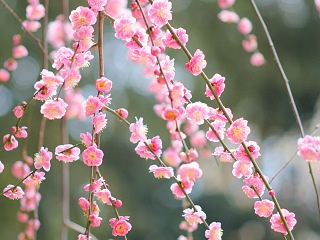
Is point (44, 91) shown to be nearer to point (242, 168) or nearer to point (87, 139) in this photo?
point (87, 139)

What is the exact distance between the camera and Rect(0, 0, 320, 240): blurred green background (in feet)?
11.2

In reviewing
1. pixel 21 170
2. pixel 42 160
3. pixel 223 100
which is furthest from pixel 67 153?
pixel 223 100

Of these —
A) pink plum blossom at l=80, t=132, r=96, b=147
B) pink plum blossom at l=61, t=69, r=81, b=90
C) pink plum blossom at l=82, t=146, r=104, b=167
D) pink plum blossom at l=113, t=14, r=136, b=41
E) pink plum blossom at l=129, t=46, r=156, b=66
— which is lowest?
pink plum blossom at l=82, t=146, r=104, b=167

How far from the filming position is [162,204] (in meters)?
3.62

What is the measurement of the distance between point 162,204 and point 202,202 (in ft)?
0.90

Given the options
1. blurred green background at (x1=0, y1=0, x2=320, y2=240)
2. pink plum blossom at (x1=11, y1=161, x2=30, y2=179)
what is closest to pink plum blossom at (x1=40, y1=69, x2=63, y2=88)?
pink plum blossom at (x1=11, y1=161, x2=30, y2=179)

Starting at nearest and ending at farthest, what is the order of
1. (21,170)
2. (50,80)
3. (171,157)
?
(50,80) → (21,170) → (171,157)

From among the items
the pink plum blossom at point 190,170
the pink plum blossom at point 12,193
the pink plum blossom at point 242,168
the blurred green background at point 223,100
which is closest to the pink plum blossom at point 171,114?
the pink plum blossom at point 190,170

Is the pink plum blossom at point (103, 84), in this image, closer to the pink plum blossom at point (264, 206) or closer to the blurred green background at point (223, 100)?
the pink plum blossom at point (264, 206)

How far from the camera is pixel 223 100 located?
3.49m

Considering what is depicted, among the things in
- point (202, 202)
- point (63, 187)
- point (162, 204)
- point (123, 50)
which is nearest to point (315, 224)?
point (202, 202)

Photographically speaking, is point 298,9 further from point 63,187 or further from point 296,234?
point 63,187

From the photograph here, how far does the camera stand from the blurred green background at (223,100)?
11.2 ft

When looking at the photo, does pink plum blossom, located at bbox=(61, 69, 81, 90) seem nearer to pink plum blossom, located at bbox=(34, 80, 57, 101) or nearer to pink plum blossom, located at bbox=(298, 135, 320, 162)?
pink plum blossom, located at bbox=(34, 80, 57, 101)
